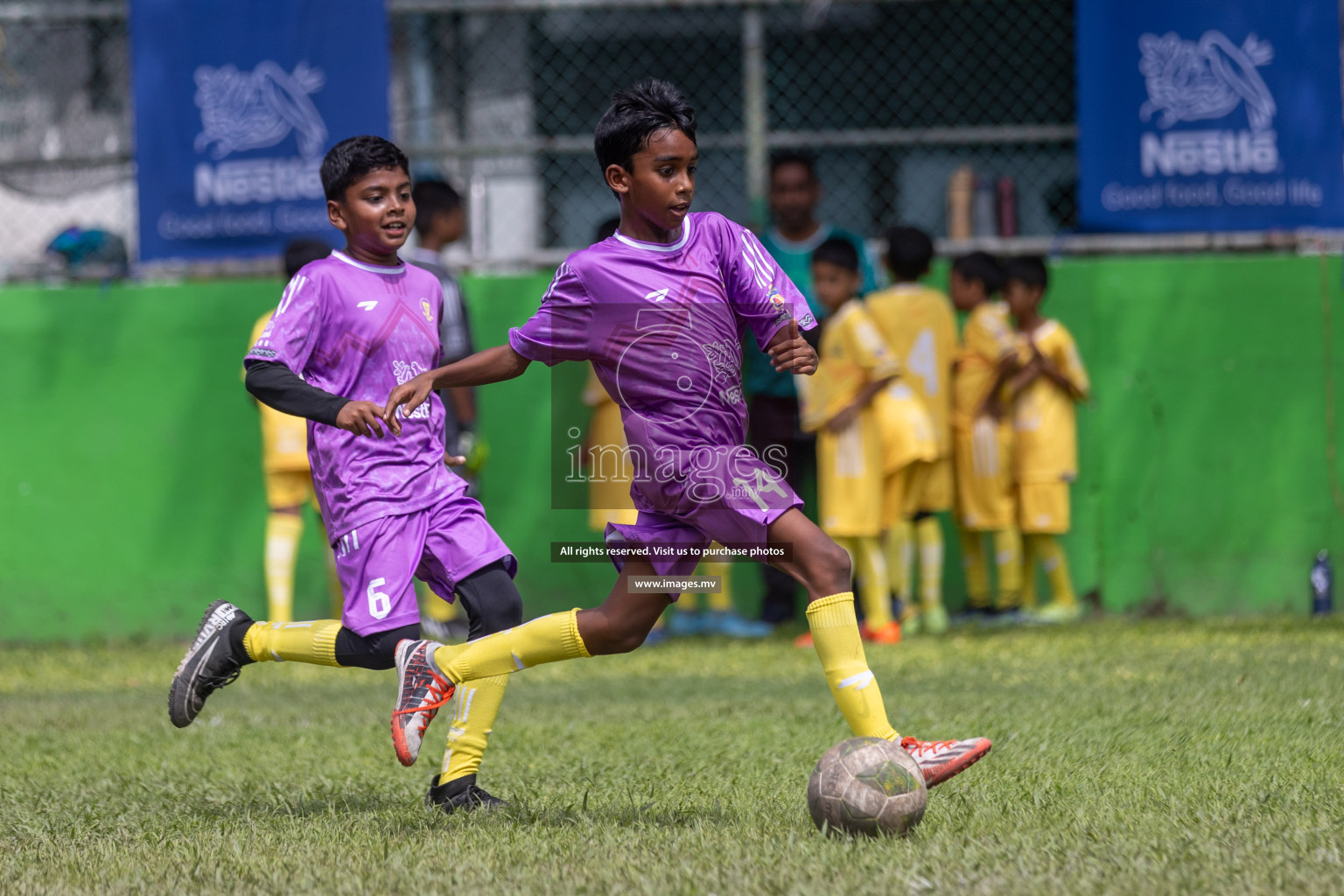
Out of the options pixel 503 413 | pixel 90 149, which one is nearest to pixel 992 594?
pixel 503 413

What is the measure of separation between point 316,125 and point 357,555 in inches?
191

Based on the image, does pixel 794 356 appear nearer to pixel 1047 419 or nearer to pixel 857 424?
pixel 857 424

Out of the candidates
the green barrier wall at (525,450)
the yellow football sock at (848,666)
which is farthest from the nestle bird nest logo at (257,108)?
the yellow football sock at (848,666)

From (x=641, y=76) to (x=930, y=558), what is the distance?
4331 mm

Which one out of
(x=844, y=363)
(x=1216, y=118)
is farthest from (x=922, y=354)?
(x=1216, y=118)

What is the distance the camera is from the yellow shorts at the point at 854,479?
26.3ft

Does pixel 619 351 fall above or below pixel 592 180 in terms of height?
below

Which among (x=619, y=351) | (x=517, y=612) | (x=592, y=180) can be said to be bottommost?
(x=517, y=612)

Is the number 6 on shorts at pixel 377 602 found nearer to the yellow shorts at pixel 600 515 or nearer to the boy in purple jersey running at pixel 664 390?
the boy in purple jersey running at pixel 664 390

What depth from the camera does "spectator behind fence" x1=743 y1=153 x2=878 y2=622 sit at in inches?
329

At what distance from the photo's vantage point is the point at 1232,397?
8836 millimetres

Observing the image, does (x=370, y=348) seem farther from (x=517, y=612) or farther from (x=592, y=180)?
(x=592, y=180)

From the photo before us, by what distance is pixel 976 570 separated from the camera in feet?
28.9

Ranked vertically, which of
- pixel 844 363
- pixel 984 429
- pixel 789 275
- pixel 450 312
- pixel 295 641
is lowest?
pixel 295 641
